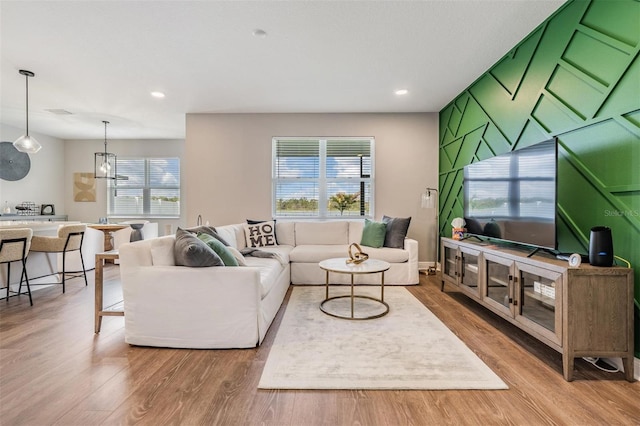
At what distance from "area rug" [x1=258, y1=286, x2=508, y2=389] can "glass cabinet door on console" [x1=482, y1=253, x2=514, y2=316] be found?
0.47 metres

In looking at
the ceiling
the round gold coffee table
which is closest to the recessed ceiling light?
the ceiling

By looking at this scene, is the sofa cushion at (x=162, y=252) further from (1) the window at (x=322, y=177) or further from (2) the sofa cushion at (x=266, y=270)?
(1) the window at (x=322, y=177)

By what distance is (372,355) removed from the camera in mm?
2117

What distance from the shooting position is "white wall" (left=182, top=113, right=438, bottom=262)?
16.6ft

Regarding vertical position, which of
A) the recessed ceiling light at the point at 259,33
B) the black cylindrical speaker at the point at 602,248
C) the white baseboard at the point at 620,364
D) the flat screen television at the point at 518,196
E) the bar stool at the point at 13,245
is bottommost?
the white baseboard at the point at 620,364

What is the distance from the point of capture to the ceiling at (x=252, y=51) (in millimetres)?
2438

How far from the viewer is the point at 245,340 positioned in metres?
2.23

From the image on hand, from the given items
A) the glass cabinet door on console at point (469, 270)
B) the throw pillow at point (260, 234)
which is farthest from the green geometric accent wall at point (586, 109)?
the throw pillow at point (260, 234)

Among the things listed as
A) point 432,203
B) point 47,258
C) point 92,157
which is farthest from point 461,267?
point 92,157

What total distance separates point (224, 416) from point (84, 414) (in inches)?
27.6

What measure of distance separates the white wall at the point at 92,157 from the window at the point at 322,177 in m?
2.89

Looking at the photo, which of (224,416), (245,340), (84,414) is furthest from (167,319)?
(224,416)

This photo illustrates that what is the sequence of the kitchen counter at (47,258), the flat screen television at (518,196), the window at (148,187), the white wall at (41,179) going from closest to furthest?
the flat screen television at (518,196)
the kitchen counter at (47,258)
the white wall at (41,179)
the window at (148,187)

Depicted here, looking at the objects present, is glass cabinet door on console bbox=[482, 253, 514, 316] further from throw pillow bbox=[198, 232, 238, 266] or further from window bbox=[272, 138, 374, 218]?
window bbox=[272, 138, 374, 218]
